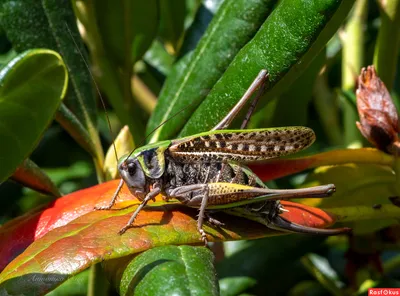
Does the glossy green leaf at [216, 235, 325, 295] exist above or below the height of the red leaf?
below

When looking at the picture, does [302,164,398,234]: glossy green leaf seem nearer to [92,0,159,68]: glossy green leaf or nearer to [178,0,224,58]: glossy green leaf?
[178,0,224,58]: glossy green leaf

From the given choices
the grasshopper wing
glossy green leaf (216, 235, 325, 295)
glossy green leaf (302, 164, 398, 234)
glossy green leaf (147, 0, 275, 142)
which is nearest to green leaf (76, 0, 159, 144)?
glossy green leaf (147, 0, 275, 142)

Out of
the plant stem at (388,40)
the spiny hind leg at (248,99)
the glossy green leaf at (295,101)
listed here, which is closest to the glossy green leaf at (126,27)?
the glossy green leaf at (295,101)

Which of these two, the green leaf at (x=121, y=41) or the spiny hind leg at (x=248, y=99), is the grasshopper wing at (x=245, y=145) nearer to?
the spiny hind leg at (x=248, y=99)

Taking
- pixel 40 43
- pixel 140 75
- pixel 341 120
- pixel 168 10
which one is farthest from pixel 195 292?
pixel 341 120

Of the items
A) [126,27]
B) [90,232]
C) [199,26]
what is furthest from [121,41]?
[90,232]

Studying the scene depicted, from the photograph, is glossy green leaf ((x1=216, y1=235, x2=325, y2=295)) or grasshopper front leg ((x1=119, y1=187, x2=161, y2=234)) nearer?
grasshopper front leg ((x1=119, y1=187, x2=161, y2=234))

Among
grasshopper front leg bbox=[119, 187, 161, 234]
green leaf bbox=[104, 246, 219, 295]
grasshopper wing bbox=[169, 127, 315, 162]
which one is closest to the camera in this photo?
green leaf bbox=[104, 246, 219, 295]

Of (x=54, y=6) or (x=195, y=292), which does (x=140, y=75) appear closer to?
(x=54, y=6)
